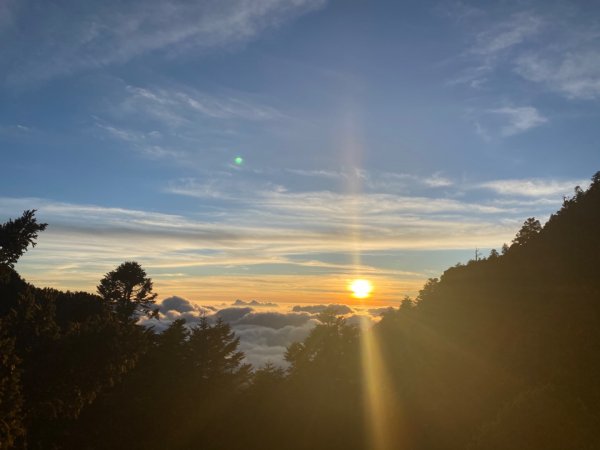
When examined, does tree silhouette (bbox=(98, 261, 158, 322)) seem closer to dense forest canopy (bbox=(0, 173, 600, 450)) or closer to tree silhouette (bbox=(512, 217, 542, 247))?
dense forest canopy (bbox=(0, 173, 600, 450))

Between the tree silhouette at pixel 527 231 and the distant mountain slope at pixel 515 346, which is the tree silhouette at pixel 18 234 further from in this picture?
the tree silhouette at pixel 527 231

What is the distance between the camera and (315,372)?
7081cm

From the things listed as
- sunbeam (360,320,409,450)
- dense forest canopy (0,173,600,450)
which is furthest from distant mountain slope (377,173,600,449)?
sunbeam (360,320,409,450)

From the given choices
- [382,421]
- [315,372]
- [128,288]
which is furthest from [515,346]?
[128,288]

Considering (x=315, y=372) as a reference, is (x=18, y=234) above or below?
above

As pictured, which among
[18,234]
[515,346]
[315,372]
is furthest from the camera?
[315,372]

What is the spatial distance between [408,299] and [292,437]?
293 feet

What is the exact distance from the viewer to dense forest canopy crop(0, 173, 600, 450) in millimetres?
26566

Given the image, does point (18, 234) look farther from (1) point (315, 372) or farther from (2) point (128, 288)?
(1) point (315, 372)

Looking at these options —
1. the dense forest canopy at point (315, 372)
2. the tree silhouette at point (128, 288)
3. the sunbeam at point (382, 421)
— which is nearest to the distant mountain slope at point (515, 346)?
the dense forest canopy at point (315, 372)

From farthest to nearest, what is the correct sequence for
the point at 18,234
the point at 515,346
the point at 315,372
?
the point at 315,372 → the point at 515,346 → the point at 18,234

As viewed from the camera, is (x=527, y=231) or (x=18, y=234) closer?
(x=18, y=234)

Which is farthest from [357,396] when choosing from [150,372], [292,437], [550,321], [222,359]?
[550,321]

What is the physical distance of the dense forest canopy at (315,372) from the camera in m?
26.6
